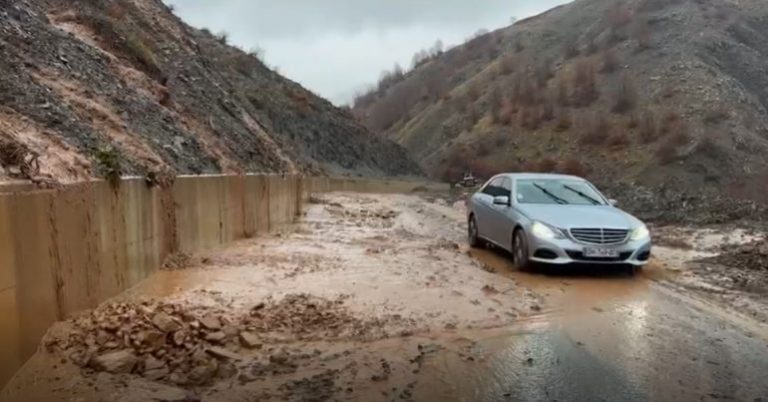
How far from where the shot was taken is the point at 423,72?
110250 millimetres

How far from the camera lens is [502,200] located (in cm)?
1254

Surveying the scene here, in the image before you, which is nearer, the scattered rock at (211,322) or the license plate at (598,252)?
the scattered rock at (211,322)

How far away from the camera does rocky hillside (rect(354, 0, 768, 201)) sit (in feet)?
151

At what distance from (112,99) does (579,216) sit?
8867 mm

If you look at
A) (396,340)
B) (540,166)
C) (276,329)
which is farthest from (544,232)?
(540,166)

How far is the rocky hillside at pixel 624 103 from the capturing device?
46094mm

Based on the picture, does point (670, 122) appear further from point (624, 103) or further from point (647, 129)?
point (624, 103)

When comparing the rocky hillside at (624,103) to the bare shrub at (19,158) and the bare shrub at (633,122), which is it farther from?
the bare shrub at (19,158)

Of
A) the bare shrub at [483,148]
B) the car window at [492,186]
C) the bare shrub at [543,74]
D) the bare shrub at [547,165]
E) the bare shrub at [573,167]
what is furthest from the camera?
the bare shrub at [543,74]

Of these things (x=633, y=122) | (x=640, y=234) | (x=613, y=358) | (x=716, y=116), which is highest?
(x=716, y=116)

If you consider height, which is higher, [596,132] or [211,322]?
[596,132]

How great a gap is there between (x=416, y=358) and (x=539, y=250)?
470 cm

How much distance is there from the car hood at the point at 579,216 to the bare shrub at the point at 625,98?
152ft

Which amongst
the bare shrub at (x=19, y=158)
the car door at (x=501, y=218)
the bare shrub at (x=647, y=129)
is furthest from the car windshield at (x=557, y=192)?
the bare shrub at (x=647, y=129)
